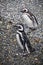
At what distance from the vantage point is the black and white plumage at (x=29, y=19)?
285 inches

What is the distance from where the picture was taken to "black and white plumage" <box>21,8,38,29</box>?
7232 millimetres

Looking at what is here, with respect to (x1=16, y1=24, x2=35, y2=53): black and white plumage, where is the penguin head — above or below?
above

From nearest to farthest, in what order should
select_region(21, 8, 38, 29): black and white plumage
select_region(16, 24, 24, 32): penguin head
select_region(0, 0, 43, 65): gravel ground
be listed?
select_region(0, 0, 43, 65): gravel ground, select_region(16, 24, 24, 32): penguin head, select_region(21, 8, 38, 29): black and white plumage

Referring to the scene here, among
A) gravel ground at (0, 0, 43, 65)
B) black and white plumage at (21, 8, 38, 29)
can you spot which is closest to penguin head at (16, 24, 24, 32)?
gravel ground at (0, 0, 43, 65)

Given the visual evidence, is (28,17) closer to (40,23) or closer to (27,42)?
(40,23)

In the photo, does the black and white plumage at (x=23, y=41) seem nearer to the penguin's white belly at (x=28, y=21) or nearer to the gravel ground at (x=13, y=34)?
the gravel ground at (x=13, y=34)

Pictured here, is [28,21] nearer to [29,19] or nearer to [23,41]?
[29,19]

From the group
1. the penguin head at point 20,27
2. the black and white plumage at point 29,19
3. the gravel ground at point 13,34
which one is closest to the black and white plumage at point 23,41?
the penguin head at point 20,27

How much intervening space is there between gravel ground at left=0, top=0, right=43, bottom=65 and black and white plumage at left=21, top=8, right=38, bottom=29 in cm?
14

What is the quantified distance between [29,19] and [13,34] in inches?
24.8

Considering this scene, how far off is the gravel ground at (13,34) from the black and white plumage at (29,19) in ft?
0.45

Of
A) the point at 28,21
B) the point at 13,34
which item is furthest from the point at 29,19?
the point at 13,34

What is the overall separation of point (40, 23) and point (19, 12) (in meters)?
0.83

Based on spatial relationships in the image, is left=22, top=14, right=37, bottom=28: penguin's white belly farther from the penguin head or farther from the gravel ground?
the penguin head
